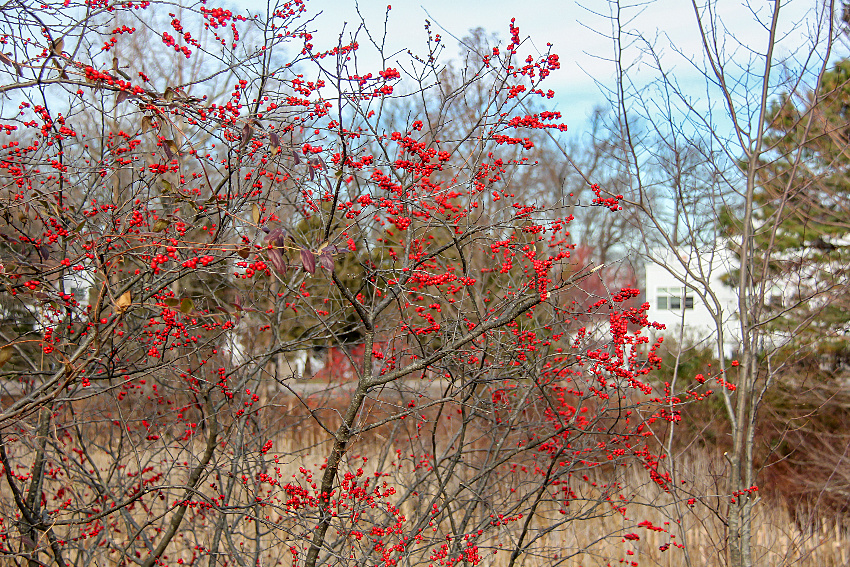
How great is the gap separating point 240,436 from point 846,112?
12.1 meters

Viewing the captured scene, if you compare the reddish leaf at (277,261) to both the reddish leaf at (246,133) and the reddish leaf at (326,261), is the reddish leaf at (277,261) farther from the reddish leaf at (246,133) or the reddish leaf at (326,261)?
the reddish leaf at (246,133)

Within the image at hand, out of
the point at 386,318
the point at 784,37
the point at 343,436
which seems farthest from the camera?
the point at 386,318

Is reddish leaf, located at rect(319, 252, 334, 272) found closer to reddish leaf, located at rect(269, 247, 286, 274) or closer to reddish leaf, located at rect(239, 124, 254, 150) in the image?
reddish leaf, located at rect(269, 247, 286, 274)

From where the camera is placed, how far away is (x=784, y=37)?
11.1 ft

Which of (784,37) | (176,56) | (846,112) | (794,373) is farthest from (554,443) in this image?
(846,112)

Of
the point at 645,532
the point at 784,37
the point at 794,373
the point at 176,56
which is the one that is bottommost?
the point at 645,532

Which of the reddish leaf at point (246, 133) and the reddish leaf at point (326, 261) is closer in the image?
the reddish leaf at point (326, 261)

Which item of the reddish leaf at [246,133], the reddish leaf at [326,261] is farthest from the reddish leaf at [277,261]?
the reddish leaf at [246,133]

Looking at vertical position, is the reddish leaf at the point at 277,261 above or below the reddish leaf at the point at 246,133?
below

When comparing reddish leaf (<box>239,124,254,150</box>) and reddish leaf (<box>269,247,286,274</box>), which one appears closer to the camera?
reddish leaf (<box>269,247,286,274</box>)

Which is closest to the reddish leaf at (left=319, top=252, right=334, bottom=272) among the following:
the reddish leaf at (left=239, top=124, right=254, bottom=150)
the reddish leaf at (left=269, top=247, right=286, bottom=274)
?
the reddish leaf at (left=269, top=247, right=286, bottom=274)

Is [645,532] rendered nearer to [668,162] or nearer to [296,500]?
[668,162]

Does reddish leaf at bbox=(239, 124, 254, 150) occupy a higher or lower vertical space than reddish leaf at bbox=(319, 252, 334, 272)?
higher

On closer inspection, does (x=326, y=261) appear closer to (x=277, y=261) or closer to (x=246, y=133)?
(x=277, y=261)
